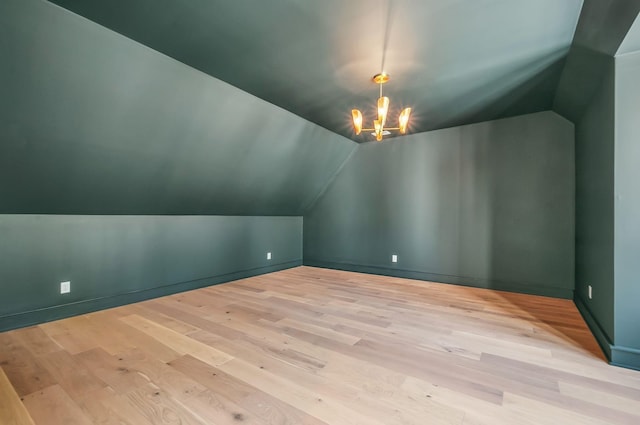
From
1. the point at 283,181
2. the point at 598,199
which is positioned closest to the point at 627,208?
the point at 598,199

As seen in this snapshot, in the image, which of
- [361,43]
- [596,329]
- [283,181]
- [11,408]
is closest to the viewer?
[11,408]

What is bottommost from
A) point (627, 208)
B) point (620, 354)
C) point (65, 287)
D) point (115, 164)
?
point (620, 354)

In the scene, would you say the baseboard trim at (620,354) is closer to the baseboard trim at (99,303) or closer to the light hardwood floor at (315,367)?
the light hardwood floor at (315,367)

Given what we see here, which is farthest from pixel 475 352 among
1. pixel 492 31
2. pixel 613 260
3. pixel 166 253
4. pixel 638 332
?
pixel 166 253

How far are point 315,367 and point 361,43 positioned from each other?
7.45 feet

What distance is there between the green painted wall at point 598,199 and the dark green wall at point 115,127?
2.89 meters

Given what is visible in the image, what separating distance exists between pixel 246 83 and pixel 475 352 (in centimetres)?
295

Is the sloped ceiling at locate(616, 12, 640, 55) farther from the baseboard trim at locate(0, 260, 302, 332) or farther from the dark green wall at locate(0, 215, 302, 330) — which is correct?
the baseboard trim at locate(0, 260, 302, 332)

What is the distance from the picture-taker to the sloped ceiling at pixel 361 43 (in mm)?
1738

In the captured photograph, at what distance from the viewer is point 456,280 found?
4.04m

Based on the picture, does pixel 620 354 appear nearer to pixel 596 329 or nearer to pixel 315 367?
pixel 596 329

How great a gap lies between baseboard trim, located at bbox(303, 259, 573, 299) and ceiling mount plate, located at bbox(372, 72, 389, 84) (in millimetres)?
2851

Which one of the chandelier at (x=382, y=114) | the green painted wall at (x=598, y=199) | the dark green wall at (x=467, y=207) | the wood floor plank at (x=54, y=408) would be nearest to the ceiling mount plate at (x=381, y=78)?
the chandelier at (x=382, y=114)

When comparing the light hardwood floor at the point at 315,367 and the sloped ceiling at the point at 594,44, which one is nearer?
the light hardwood floor at the point at 315,367
